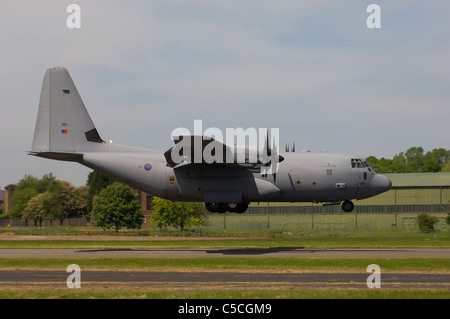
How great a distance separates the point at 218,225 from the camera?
7450cm

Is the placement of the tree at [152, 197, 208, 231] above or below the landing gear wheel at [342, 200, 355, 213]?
below

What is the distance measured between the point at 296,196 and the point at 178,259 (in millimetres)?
11733

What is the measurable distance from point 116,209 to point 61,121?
4139cm

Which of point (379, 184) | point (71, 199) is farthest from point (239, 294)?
point (71, 199)

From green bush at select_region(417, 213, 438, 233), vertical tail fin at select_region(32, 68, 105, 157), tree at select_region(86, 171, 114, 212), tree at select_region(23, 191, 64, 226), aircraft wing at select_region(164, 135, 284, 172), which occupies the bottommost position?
green bush at select_region(417, 213, 438, 233)

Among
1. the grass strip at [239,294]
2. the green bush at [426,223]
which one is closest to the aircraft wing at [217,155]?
the grass strip at [239,294]

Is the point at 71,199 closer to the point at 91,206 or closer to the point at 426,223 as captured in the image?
the point at 91,206

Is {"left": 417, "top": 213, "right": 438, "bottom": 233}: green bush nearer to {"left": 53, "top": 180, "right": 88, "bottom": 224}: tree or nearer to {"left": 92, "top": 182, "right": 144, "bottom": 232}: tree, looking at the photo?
{"left": 53, "top": 180, "right": 88, "bottom": 224}: tree

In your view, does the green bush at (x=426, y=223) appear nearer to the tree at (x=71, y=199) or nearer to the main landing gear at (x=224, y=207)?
the main landing gear at (x=224, y=207)

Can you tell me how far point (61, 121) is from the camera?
42.2 metres

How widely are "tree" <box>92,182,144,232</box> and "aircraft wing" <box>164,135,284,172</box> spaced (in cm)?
4291

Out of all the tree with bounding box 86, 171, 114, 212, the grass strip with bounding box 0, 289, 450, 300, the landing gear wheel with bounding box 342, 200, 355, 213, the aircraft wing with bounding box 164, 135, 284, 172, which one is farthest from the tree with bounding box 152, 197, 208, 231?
the grass strip with bounding box 0, 289, 450, 300

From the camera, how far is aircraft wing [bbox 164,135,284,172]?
37438 mm

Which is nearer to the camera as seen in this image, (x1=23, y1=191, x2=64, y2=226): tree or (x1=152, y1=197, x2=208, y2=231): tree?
(x1=23, y1=191, x2=64, y2=226): tree
